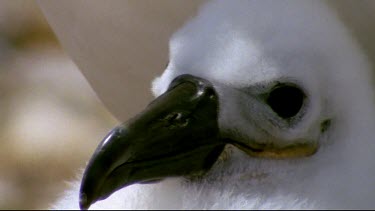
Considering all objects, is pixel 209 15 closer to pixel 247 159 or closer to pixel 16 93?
pixel 247 159

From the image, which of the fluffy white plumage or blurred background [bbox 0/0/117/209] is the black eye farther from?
blurred background [bbox 0/0/117/209]

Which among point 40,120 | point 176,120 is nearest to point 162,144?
point 176,120

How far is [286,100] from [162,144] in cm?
11

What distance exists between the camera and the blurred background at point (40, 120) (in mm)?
1741

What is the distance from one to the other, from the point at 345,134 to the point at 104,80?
0.29 m

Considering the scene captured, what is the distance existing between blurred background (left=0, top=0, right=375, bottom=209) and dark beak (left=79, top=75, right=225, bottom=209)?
39.7 inches

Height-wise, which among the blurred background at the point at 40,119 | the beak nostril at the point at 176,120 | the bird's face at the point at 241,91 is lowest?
the blurred background at the point at 40,119

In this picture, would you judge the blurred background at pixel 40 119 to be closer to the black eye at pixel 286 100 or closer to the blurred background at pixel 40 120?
the blurred background at pixel 40 120

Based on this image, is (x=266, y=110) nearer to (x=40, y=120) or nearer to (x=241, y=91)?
(x=241, y=91)

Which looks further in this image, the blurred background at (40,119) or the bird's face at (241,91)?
the blurred background at (40,119)

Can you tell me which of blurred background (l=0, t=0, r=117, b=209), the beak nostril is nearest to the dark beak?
the beak nostril

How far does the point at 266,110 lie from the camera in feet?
2.26

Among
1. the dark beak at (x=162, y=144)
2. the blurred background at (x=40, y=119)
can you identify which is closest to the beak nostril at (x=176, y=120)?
the dark beak at (x=162, y=144)

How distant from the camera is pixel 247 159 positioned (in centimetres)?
68
